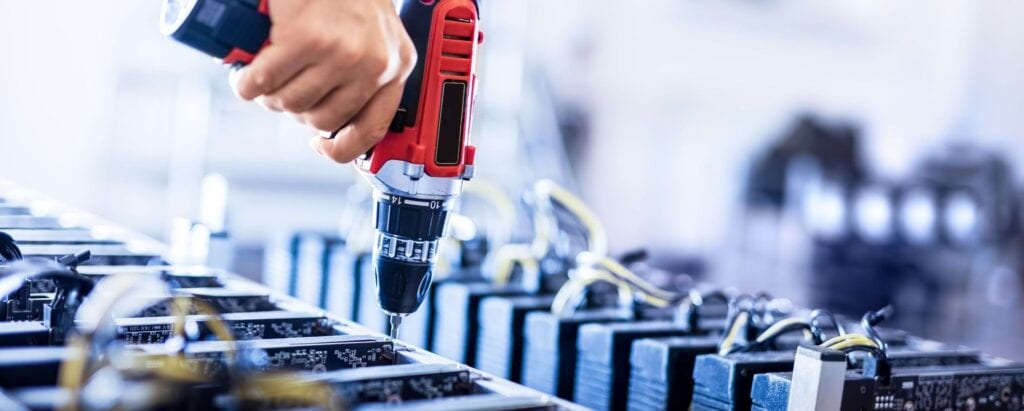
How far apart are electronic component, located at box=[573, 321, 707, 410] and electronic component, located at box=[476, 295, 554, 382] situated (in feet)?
0.39

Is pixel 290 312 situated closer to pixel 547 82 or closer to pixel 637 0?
pixel 547 82

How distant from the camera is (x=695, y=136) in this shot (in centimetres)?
A: 593

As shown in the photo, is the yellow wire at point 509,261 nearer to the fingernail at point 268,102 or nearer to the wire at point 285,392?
the fingernail at point 268,102

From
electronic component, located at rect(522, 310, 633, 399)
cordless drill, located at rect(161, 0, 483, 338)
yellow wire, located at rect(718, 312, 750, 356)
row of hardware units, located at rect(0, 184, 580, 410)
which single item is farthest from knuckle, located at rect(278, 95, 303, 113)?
yellow wire, located at rect(718, 312, 750, 356)

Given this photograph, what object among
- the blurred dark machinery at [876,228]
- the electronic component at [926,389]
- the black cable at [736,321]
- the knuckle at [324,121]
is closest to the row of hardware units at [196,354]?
the knuckle at [324,121]

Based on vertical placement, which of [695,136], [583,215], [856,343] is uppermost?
[695,136]

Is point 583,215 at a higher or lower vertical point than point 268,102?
lower

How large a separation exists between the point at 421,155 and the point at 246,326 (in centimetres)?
25

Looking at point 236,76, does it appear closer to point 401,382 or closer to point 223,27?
point 223,27

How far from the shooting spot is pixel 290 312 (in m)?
1.06

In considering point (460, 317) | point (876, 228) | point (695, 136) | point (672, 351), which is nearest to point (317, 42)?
point (672, 351)

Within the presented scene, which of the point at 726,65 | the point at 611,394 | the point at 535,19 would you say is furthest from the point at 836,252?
the point at 611,394

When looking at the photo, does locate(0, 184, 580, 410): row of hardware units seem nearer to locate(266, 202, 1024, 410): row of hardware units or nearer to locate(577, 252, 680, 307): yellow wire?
locate(266, 202, 1024, 410): row of hardware units

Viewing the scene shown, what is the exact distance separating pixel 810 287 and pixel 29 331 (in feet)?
14.5
